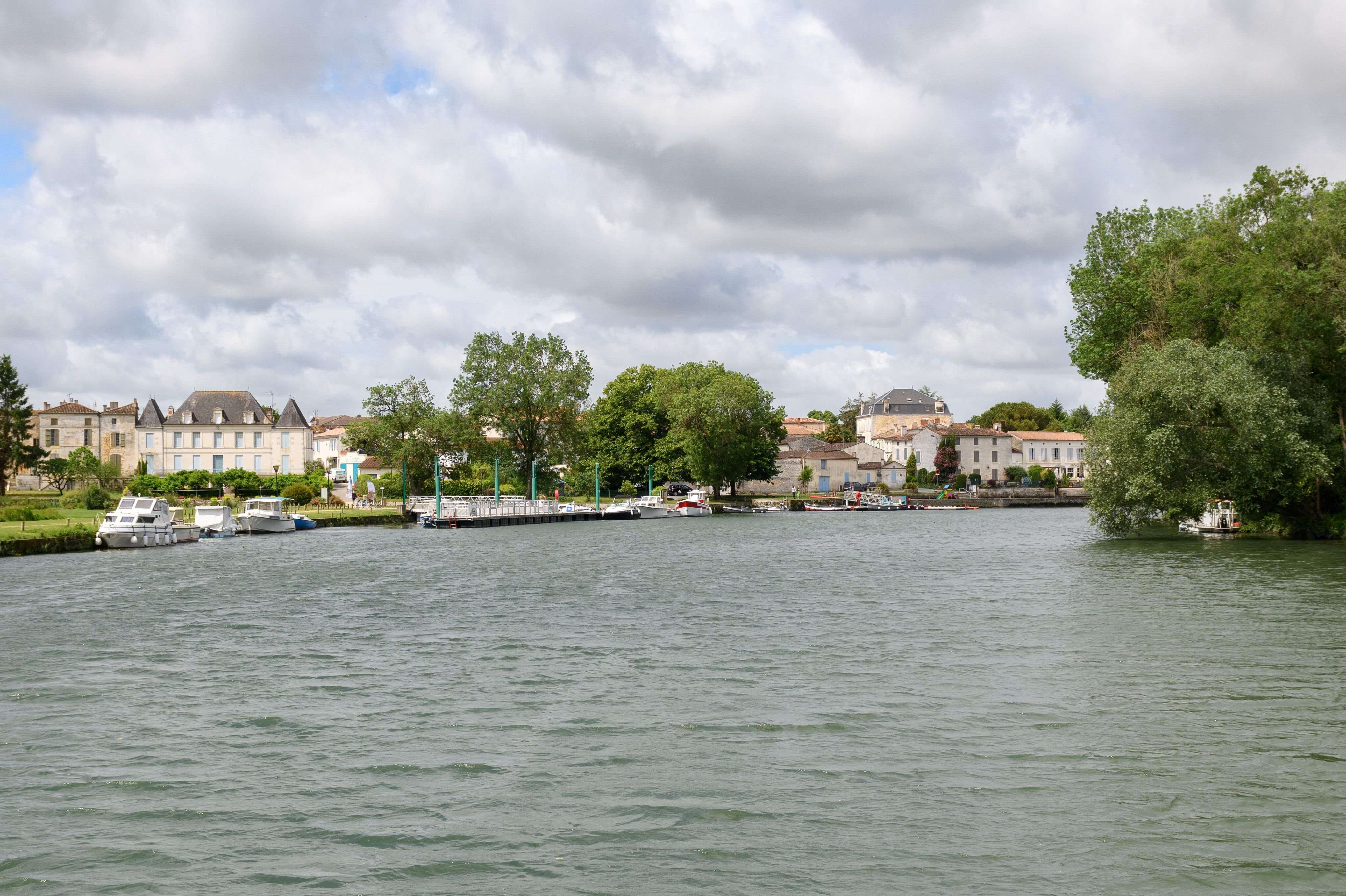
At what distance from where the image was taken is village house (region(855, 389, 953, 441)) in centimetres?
17038

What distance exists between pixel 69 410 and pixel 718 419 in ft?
224

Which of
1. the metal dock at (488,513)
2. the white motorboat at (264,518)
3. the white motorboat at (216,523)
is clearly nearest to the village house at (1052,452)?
the metal dock at (488,513)

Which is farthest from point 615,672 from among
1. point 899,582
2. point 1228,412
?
point 1228,412

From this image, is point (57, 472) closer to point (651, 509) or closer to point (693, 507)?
point (651, 509)

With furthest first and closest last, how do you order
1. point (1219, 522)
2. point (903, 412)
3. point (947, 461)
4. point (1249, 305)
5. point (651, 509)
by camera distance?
point (903, 412) < point (947, 461) < point (651, 509) < point (1219, 522) < point (1249, 305)

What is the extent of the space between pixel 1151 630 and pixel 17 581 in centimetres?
3387

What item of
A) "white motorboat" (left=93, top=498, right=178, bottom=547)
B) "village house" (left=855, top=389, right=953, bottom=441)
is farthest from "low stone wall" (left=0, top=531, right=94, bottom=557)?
"village house" (left=855, top=389, right=953, bottom=441)

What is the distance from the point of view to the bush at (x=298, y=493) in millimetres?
83000

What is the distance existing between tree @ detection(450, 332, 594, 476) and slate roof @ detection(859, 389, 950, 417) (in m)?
83.0

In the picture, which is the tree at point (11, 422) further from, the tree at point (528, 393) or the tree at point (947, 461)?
the tree at point (947, 461)

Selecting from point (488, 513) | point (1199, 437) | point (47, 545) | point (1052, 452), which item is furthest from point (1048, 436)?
point (47, 545)

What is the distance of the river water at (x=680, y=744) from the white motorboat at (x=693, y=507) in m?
73.8

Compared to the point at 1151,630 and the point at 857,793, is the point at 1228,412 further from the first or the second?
the point at 857,793

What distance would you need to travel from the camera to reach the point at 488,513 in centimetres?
8644
